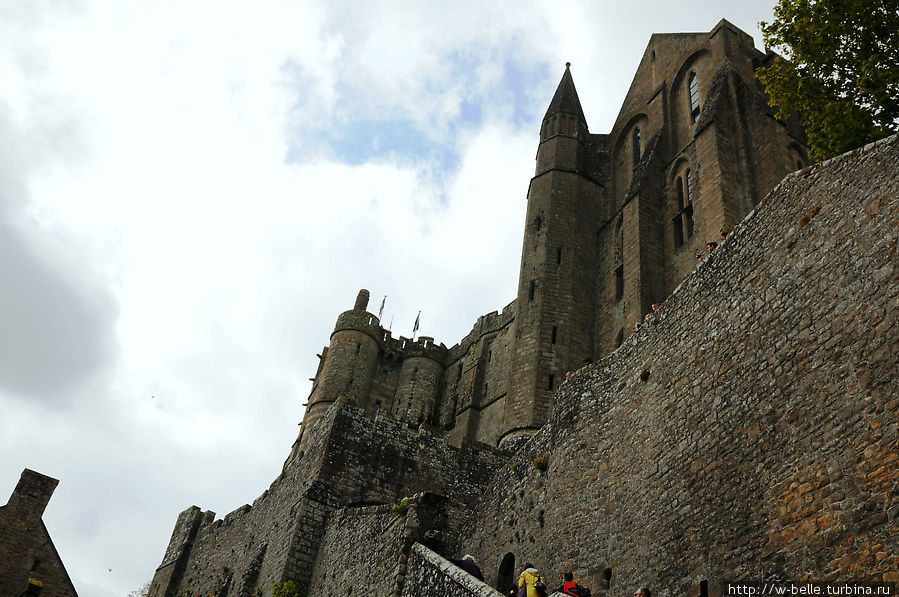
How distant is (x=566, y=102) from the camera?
33.6m

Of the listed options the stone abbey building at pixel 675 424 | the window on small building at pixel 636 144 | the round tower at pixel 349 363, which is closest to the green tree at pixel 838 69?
the stone abbey building at pixel 675 424

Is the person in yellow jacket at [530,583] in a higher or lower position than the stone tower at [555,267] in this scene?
lower

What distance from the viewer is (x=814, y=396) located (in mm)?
8359

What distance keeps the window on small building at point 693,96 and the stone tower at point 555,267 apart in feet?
16.5

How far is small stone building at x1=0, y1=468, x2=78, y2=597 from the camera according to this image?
2320 cm

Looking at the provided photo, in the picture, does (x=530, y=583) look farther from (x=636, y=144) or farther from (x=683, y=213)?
(x=636, y=144)

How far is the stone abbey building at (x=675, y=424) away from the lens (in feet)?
26.3

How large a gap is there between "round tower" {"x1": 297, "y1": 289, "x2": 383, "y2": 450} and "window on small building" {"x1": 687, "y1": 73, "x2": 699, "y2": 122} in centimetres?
1953

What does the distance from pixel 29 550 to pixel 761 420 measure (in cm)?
2398

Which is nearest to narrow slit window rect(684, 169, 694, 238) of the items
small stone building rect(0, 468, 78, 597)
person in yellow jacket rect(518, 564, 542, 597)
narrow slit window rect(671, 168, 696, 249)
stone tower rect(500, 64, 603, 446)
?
narrow slit window rect(671, 168, 696, 249)

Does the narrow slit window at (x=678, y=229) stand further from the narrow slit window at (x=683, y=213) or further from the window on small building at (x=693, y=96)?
the window on small building at (x=693, y=96)

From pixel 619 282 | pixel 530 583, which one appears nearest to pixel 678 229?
pixel 619 282

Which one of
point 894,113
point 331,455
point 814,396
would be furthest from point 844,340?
point 331,455

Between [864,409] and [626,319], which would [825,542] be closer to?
[864,409]
